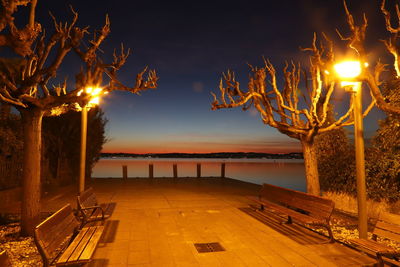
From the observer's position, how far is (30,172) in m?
6.22

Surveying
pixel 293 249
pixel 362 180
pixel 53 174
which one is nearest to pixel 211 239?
pixel 293 249

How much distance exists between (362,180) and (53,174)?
13.6m

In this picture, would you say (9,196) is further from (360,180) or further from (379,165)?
(379,165)

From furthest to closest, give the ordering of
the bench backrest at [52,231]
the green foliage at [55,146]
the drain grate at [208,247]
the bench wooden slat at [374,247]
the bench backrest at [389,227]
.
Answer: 1. the green foliage at [55,146]
2. the drain grate at [208,247]
3. the bench backrest at [389,227]
4. the bench wooden slat at [374,247]
5. the bench backrest at [52,231]

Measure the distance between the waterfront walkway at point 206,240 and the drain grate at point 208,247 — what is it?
0.38 ft

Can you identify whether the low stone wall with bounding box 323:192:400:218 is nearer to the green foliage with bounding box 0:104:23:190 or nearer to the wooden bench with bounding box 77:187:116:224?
the wooden bench with bounding box 77:187:116:224

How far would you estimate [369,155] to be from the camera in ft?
30.9

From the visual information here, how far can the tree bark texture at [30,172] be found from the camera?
617 cm

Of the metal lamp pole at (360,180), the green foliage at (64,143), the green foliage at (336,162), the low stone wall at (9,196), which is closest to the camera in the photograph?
the metal lamp pole at (360,180)

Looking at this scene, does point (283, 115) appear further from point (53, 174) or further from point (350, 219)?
point (53, 174)

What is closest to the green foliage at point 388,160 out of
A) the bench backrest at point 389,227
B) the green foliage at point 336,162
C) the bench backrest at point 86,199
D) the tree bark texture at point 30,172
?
the green foliage at point 336,162

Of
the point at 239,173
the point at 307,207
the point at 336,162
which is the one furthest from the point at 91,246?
the point at 239,173

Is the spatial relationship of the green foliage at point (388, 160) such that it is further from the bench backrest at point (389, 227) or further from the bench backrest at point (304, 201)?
the bench backrest at point (389, 227)

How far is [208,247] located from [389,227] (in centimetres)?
298
